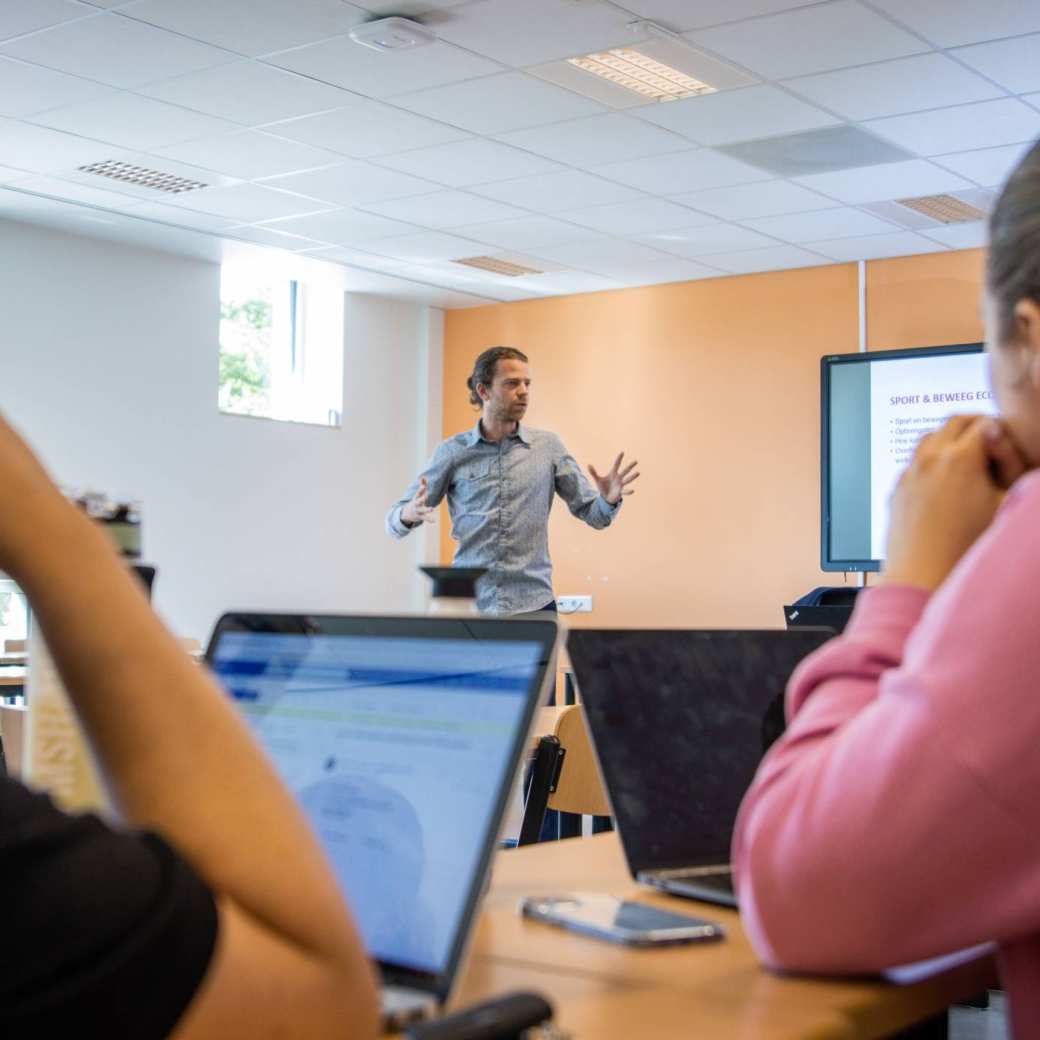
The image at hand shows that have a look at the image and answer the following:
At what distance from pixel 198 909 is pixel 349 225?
22.7ft

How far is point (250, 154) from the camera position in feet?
19.5

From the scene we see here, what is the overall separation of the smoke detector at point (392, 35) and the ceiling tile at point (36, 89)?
1106mm

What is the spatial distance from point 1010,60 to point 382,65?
7.03 ft

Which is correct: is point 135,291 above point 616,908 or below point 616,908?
above

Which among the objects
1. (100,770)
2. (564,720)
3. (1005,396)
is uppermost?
(1005,396)

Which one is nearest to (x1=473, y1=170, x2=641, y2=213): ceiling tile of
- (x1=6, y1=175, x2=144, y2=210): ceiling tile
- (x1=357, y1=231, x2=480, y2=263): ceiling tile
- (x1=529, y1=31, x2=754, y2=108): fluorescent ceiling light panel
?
(x1=357, y1=231, x2=480, y2=263): ceiling tile

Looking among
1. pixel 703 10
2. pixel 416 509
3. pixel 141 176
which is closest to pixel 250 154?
pixel 141 176

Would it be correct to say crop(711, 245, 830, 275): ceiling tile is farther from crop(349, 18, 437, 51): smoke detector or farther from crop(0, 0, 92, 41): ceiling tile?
crop(0, 0, 92, 41): ceiling tile

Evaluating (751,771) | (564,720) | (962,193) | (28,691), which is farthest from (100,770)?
(962,193)

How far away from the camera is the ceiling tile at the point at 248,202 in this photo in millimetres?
6539

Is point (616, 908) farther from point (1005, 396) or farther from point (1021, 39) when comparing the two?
point (1021, 39)

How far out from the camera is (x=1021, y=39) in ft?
15.2

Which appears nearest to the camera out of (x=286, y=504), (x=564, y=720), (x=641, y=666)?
(x=641, y=666)

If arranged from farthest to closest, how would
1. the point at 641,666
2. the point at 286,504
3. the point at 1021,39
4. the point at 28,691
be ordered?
1. the point at 286,504
2. the point at 1021,39
3. the point at 641,666
4. the point at 28,691
